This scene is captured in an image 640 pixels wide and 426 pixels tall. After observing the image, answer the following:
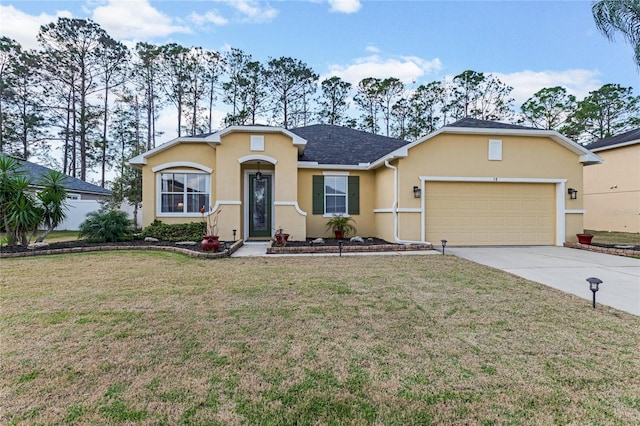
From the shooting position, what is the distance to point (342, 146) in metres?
13.9

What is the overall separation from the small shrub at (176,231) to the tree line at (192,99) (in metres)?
13.8

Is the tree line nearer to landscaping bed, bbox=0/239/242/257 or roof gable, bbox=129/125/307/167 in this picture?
roof gable, bbox=129/125/307/167

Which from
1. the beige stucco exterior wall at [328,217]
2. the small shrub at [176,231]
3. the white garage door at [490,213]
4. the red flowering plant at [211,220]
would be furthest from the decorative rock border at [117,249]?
the white garage door at [490,213]

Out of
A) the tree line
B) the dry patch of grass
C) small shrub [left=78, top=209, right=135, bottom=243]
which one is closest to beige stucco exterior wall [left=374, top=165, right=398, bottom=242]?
the dry patch of grass

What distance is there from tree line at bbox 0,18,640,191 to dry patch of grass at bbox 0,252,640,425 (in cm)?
2062

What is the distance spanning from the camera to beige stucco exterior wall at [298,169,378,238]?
38.9 feet

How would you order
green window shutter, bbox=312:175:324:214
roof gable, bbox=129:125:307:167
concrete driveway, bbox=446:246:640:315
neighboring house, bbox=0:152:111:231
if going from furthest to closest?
neighboring house, bbox=0:152:111:231 < green window shutter, bbox=312:175:324:214 < roof gable, bbox=129:125:307:167 < concrete driveway, bbox=446:246:640:315

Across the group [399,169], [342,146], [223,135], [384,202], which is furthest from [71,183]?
[399,169]

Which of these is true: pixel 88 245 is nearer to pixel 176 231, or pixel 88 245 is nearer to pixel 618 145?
pixel 176 231

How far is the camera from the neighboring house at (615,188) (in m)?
14.9

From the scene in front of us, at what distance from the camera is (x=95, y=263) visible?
7.07 meters

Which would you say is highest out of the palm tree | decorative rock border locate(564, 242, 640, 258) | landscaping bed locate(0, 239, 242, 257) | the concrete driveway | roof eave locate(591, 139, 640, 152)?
the palm tree

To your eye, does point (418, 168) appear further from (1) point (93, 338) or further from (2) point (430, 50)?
(1) point (93, 338)

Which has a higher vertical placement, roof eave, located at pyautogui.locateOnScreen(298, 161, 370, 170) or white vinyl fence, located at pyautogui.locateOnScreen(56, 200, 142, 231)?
roof eave, located at pyautogui.locateOnScreen(298, 161, 370, 170)
